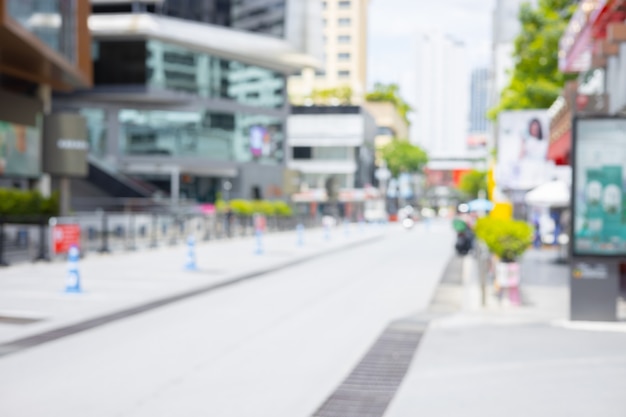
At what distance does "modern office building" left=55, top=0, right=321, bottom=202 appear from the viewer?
77.4 metres

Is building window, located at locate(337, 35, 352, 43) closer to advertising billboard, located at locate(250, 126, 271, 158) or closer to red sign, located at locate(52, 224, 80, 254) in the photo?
advertising billboard, located at locate(250, 126, 271, 158)

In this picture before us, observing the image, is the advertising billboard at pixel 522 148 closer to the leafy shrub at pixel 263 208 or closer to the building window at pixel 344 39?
the leafy shrub at pixel 263 208

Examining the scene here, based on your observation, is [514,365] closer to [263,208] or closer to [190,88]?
[263,208]

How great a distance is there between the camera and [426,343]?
12.6 m

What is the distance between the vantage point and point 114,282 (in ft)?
71.7

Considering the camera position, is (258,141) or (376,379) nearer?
(376,379)

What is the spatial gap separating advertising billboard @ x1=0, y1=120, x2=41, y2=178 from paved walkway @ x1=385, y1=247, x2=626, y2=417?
98.7ft

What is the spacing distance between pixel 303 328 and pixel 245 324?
1007 millimetres

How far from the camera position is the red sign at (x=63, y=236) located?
2794cm

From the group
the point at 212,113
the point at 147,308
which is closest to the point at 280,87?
the point at 212,113

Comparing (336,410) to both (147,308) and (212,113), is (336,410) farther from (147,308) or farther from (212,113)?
(212,113)

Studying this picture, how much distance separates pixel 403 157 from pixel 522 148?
111579 millimetres

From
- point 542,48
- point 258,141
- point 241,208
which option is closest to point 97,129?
point 258,141

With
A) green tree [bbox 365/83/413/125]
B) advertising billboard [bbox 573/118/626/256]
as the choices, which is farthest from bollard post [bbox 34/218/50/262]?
green tree [bbox 365/83/413/125]
